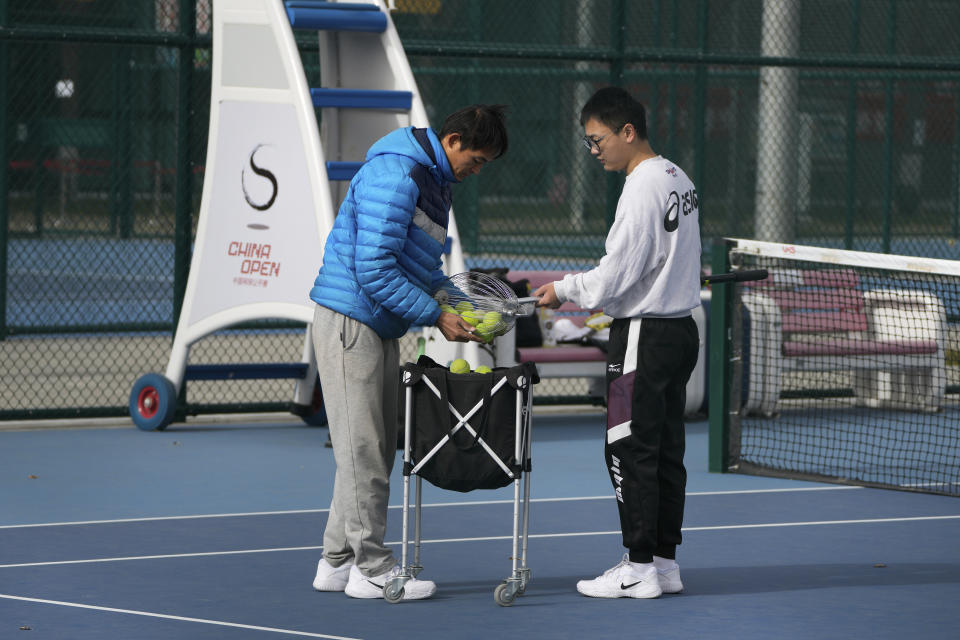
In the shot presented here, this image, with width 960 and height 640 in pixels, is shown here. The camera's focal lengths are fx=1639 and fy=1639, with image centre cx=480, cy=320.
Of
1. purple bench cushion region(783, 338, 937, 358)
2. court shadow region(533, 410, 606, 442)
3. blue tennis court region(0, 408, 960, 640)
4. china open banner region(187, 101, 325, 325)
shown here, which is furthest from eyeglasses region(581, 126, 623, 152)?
purple bench cushion region(783, 338, 937, 358)

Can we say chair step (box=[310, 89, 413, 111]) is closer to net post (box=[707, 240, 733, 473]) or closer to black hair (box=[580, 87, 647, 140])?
net post (box=[707, 240, 733, 473])

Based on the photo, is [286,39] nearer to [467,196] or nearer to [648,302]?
[648,302]

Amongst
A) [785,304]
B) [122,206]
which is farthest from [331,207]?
[122,206]

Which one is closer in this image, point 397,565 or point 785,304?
point 397,565

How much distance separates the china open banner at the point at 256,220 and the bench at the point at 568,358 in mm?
1330

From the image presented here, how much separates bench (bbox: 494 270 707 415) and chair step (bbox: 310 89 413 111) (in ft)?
4.65

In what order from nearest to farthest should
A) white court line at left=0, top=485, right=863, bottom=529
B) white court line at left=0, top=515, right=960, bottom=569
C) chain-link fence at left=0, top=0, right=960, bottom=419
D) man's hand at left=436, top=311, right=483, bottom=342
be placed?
man's hand at left=436, top=311, right=483, bottom=342 → white court line at left=0, top=515, right=960, bottom=569 → white court line at left=0, top=485, right=863, bottom=529 → chain-link fence at left=0, top=0, right=960, bottom=419

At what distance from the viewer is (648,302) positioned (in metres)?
6.20

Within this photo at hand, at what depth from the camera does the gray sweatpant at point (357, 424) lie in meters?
6.08

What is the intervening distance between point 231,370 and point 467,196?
10.7m

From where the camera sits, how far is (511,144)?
23688 millimetres

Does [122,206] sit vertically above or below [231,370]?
above

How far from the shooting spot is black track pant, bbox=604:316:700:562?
623 centimetres

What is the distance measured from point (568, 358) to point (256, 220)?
7.38ft
